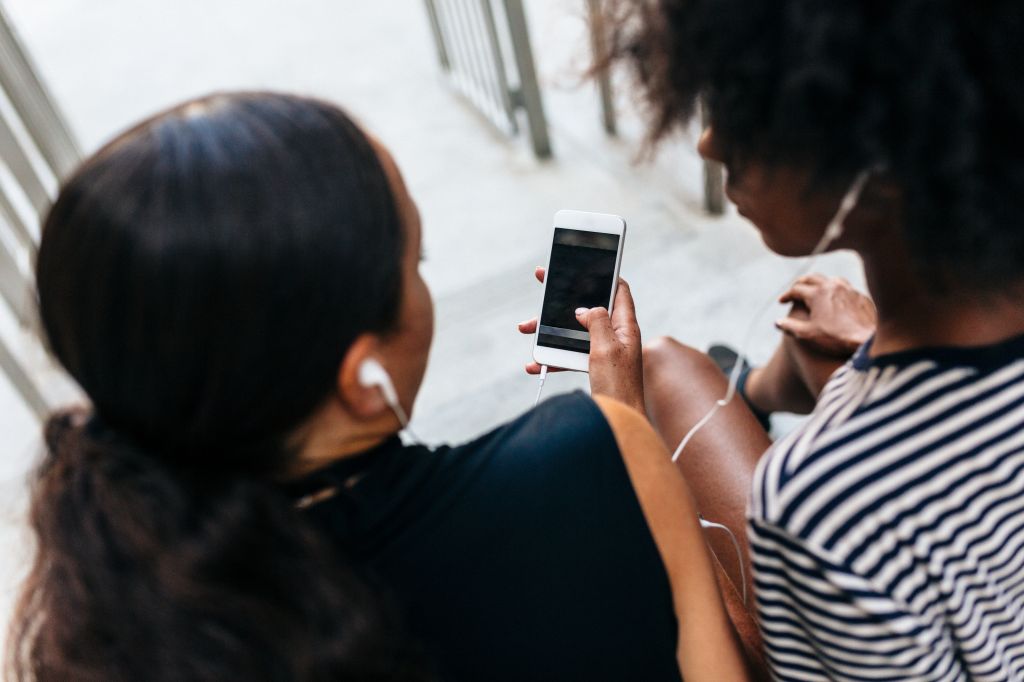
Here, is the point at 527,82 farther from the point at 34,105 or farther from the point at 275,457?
the point at 275,457

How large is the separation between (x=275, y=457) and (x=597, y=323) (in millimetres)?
521

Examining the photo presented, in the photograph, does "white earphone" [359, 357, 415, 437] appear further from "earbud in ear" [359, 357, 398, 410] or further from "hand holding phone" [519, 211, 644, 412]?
"hand holding phone" [519, 211, 644, 412]

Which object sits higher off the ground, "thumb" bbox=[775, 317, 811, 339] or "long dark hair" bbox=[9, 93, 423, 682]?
"long dark hair" bbox=[9, 93, 423, 682]

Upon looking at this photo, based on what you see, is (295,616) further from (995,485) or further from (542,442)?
(995,485)

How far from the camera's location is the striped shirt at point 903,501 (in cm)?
52

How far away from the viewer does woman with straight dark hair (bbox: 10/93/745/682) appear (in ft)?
1.51

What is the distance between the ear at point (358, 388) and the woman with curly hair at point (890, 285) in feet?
0.94

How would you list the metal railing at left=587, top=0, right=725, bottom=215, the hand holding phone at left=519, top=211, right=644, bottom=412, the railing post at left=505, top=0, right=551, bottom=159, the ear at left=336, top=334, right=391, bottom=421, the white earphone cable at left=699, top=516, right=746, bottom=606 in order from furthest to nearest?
the railing post at left=505, top=0, right=551, bottom=159 → the metal railing at left=587, top=0, right=725, bottom=215 → the hand holding phone at left=519, top=211, right=644, bottom=412 → the white earphone cable at left=699, top=516, right=746, bottom=606 → the ear at left=336, top=334, right=391, bottom=421

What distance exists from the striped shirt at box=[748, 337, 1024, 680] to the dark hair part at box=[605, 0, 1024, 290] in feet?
0.28

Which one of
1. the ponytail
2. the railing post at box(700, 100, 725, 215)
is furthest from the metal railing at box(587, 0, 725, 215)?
the ponytail

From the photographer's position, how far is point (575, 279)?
3.36ft

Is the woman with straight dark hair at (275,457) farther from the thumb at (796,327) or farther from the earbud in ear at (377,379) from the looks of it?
the thumb at (796,327)

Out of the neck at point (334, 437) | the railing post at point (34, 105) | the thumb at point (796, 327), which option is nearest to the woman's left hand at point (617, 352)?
the thumb at point (796, 327)

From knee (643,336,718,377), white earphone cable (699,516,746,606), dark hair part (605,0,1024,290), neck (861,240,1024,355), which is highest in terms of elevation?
dark hair part (605,0,1024,290)
